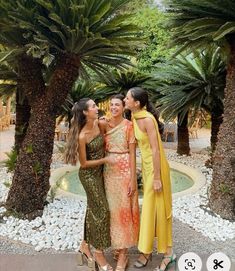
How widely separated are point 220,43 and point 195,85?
251 centimetres

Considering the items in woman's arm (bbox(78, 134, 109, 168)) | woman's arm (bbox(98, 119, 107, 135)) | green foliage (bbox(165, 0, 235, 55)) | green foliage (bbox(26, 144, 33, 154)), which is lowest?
green foliage (bbox(26, 144, 33, 154))

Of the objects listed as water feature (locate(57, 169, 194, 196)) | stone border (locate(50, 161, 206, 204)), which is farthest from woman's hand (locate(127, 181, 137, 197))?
water feature (locate(57, 169, 194, 196))

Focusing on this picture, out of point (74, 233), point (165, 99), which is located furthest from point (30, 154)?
point (165, 99)

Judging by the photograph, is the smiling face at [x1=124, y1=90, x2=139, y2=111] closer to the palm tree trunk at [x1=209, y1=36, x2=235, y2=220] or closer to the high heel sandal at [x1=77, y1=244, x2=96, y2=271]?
the high heel sandal at [x1=77, y1=244, x2=96, y2=271]

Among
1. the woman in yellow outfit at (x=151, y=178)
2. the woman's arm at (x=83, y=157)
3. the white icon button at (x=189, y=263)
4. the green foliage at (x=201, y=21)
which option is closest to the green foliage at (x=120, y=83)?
the green foliage at (x=201, y=21)

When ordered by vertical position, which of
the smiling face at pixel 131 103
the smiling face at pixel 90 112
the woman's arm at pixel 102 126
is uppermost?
the smiling face at pixel 131 103

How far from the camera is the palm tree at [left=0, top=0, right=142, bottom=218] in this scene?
4.29 m

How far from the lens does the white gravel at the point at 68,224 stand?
4.29 metres

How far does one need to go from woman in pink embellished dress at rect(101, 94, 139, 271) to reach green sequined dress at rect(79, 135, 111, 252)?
0.06 meters

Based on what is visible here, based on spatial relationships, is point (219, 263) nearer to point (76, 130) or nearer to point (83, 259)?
point (83, 259)

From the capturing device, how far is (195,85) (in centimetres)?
756

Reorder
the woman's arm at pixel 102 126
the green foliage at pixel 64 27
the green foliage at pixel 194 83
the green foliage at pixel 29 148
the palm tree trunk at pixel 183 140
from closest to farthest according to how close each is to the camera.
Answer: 1. the woman's arm at pixel 102 126
2. the green foliage at pixel 64 27
3. the green foliage at pixel 29 148
4. the green foliage at pixel 194 83
5. the palm tree trunk at pixel 183 140

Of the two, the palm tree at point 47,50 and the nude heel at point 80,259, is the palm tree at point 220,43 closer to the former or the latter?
the palm tree at point 47,50

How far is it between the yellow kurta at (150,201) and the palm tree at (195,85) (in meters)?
4.10
